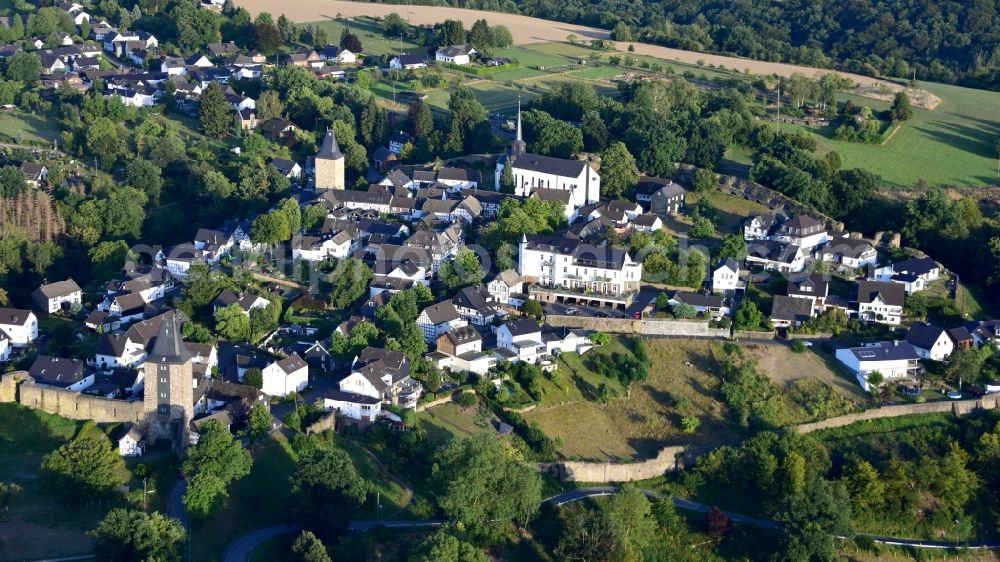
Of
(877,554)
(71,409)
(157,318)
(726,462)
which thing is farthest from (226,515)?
(877,554)

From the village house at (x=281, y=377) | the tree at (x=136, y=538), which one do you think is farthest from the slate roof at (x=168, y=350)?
the tree at (x=136, y=538)

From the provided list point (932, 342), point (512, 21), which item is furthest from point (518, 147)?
point (512, 21)

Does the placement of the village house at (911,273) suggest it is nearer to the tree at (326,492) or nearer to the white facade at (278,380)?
the white facade at (278,380)

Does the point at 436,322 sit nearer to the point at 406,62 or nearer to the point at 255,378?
the point at 255,378

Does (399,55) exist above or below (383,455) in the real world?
above

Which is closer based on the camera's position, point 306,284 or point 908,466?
point 908,466

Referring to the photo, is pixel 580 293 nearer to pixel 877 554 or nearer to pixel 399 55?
pixel 877 554

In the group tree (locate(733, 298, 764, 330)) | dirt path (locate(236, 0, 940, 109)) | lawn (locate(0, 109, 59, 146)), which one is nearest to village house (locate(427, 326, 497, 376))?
tree (locate(733, 298, 764, 330))
